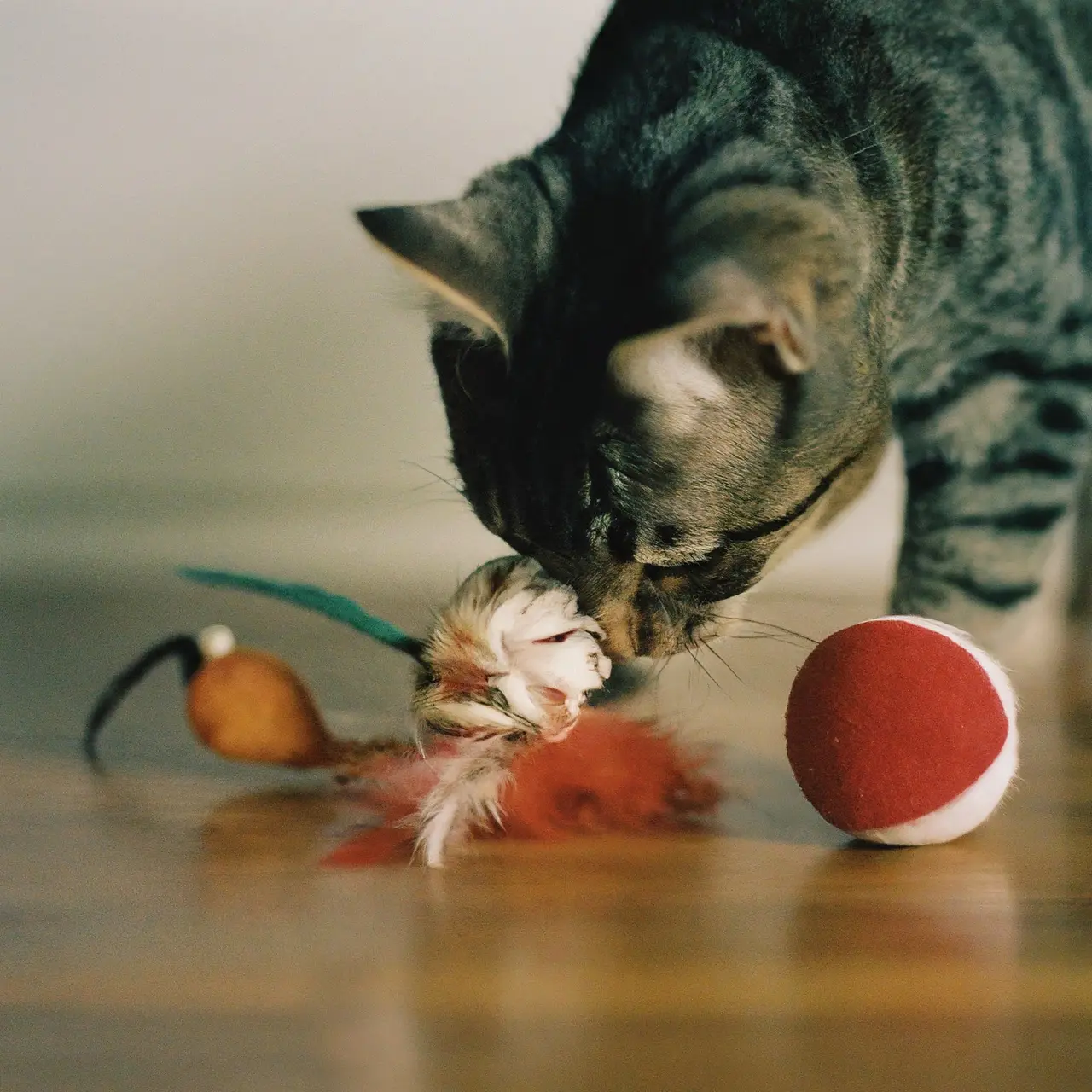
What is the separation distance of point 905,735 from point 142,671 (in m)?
0.65

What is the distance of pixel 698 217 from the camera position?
858mm

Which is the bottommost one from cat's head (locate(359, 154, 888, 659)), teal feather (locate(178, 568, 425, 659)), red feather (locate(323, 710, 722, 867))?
red feather (locate(323, 710, 722, 867))

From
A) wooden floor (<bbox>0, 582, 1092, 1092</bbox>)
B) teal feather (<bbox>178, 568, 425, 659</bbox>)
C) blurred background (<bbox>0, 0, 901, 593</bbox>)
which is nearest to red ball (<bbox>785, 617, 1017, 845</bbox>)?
wooden floor (<bbox>0, 582, 1092, 1092</bbox>)

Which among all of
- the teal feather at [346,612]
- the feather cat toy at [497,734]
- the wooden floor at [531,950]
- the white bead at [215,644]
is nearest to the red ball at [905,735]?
the wooden floor at [531,950]

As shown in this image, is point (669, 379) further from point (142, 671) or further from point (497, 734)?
point (142, 671)

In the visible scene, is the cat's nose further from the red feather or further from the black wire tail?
the black wire tail

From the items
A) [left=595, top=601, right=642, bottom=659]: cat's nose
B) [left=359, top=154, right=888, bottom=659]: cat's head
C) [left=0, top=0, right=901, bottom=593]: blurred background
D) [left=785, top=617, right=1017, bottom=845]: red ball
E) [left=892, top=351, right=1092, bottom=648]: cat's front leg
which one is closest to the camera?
[left=785, top=617, right=1017, bottom=845]: red ball

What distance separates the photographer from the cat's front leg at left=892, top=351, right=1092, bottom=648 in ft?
3.92

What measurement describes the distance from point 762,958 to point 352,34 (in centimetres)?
143

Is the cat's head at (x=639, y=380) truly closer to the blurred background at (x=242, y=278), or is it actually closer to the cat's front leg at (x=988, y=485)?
the cat's front leg at (x=988, y=485)

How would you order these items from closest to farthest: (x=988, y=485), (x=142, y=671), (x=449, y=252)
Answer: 1. (x=449, y=252)
2. (x=142, y=671)
3. (x=988, y=485)

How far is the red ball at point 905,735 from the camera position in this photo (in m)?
0.74

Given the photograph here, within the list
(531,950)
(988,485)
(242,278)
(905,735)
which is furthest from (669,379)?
(242,278)

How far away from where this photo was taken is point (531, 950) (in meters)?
0.65
